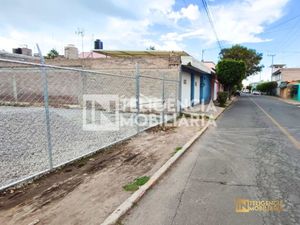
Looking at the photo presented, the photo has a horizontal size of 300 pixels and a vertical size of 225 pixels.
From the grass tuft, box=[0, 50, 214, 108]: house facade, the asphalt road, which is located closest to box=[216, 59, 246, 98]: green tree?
box=[0, 50, 214, 108]: house facade

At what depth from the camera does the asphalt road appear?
3574mm

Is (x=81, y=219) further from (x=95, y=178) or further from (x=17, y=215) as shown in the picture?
(x=95, y=178)

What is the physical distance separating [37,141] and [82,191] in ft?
12.9

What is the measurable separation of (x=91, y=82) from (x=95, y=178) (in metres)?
14.3

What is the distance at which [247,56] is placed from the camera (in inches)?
1900

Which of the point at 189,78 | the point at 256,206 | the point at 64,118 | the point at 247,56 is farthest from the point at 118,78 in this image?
the point at 247,56

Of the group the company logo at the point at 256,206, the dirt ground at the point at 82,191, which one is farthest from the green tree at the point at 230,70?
the company logo at the point at 256,206

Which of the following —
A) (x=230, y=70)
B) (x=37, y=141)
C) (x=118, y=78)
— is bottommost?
(x=37, y=141)

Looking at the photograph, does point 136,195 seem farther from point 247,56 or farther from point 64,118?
point 247,56

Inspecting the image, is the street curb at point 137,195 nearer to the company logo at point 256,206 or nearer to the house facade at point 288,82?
the company logo at point 256,206

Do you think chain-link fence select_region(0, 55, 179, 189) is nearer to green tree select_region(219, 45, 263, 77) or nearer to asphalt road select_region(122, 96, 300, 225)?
asphalt road select_region(122, 96, 300, 225)

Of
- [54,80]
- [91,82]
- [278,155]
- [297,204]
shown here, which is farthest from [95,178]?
[54,80]

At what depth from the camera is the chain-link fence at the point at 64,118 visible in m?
5.62

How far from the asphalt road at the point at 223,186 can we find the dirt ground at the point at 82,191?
506mm
